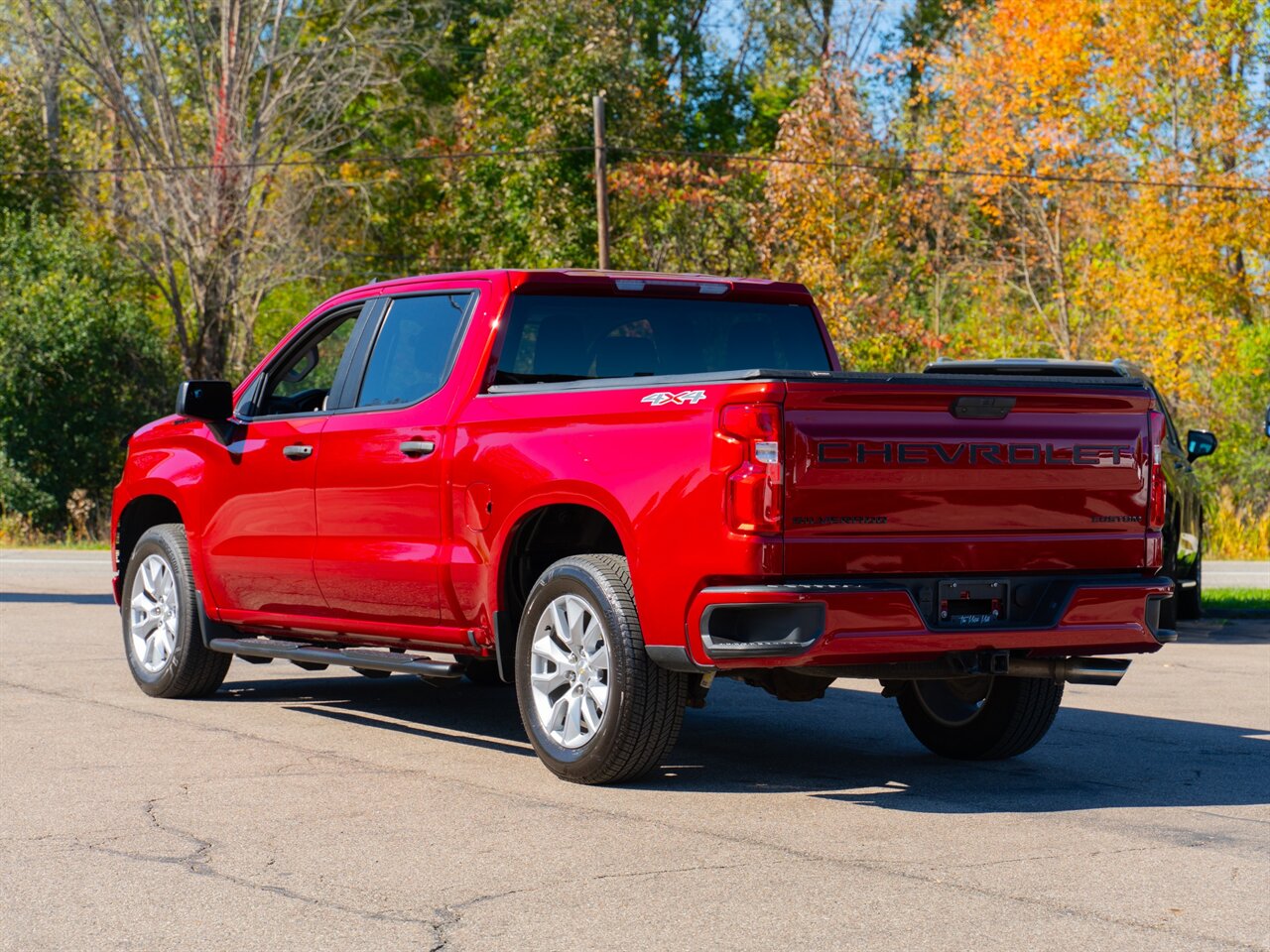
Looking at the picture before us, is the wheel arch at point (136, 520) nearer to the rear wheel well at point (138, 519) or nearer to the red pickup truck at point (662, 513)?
the rear wheel well at point (138, 519)

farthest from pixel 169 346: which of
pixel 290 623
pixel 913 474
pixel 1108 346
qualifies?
pixel 913 474

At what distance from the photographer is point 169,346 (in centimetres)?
3572

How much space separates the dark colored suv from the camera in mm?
11716

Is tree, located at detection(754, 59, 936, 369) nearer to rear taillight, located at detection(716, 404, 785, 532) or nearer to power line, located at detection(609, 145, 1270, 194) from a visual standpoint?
power line, located at detection(609, 145, 1270, 194)

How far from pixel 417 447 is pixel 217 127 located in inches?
1143

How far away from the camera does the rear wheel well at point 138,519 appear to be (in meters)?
10.4

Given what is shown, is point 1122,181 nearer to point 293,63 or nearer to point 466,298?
point 293,63

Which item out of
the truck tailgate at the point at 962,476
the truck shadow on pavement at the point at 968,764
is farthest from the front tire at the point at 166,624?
the truck tailgate at the point at 962,476

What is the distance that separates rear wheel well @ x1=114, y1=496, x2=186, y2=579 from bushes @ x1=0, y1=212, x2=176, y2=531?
20.0 metres

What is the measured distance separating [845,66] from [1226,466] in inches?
448

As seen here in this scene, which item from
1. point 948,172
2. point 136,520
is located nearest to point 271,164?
point 948,172

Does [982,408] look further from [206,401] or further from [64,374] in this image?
[64,374]

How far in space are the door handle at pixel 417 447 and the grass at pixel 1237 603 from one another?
34.5 feet

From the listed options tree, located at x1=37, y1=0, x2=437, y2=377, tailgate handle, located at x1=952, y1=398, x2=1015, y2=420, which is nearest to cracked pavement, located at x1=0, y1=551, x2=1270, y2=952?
tailgate handle, located at x1=952, y1=398, x2=1015, y2=420
